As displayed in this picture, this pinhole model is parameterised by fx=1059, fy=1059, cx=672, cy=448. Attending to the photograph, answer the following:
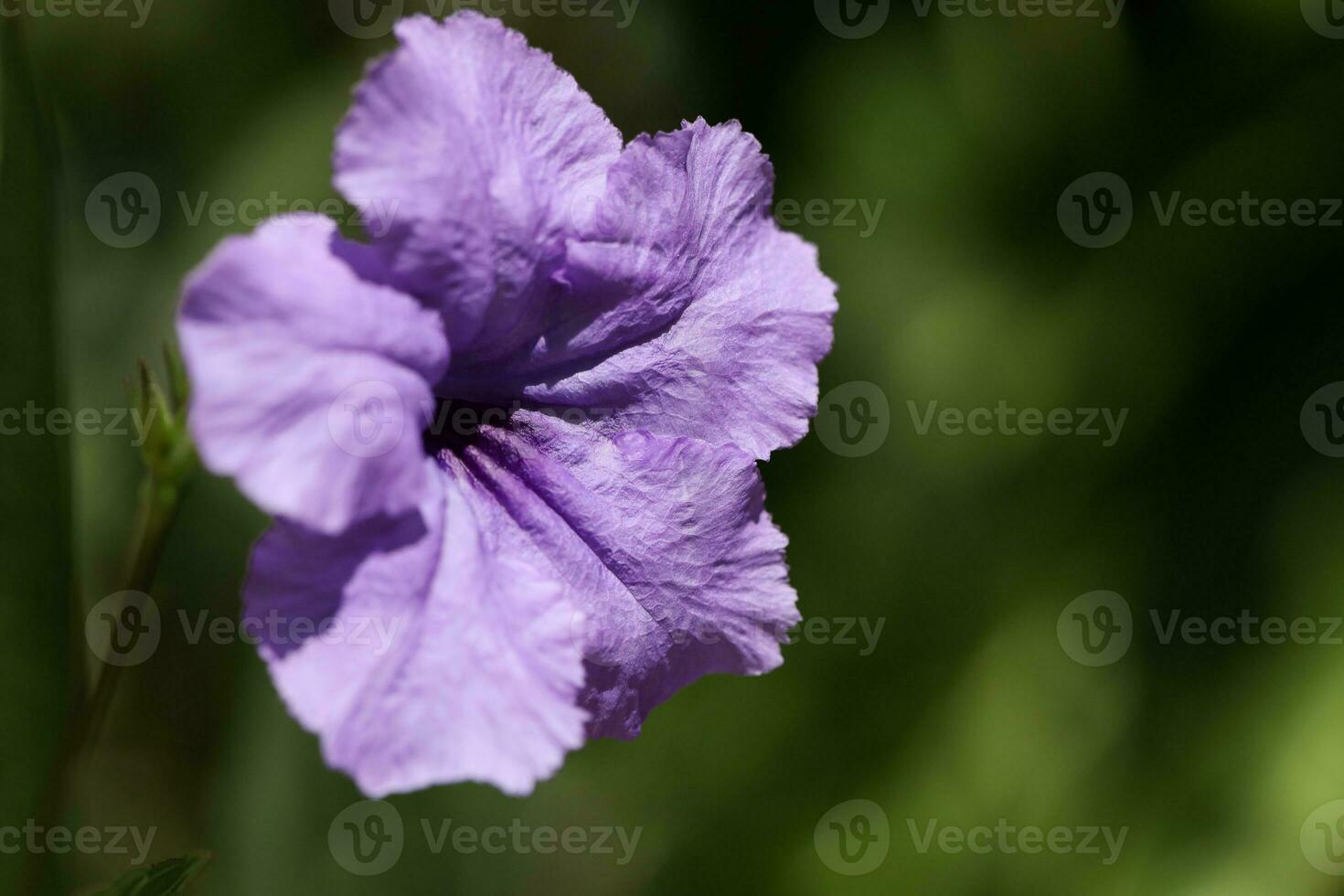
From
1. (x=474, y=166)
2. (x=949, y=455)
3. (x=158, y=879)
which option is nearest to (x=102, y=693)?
(x=158, y=879)

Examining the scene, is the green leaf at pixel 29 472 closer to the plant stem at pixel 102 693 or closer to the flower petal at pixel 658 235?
the plant stem at pixel 102 693

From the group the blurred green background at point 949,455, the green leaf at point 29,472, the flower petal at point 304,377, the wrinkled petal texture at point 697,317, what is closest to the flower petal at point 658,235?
the wrinkled petal texture at point 697,317

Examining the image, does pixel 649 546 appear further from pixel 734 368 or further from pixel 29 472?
pixel 29 472

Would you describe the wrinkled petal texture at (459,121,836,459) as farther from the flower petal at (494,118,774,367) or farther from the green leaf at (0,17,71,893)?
the green leaf at (0,17,71,893)

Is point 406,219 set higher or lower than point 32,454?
higher

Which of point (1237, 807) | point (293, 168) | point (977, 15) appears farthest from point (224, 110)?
point (1237, 807)

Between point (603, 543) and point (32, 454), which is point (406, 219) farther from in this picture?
point (32, 454)
